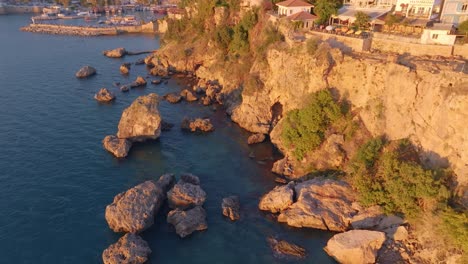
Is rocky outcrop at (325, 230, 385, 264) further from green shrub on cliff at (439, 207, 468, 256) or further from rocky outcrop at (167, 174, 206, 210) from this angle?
rocky outcrop at (167, 174, 206, 210)

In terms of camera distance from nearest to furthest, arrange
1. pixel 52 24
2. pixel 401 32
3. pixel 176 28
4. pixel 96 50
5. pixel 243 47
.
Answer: pixel 401 32
pixel 243 47
pixel 176 28
pixel 96 50
pixel 52 24

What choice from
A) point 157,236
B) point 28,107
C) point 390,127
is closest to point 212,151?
point 157,236

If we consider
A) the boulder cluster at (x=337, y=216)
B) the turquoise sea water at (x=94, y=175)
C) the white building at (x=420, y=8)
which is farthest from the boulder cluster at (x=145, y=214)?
the white building at (x=420, y=8)

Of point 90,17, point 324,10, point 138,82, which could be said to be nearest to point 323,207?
point 324,10

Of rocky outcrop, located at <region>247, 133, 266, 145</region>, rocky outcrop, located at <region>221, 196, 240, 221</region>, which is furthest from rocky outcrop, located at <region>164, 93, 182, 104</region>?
rocky outcrop, located at <region>221, 196, 240, 221</region>

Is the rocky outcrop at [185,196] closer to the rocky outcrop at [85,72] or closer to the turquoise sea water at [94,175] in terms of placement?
the turquoise sea water at [94,175]

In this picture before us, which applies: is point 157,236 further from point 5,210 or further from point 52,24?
point 52,24
